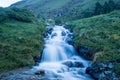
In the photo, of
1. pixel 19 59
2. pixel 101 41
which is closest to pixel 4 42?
pixel 19 59

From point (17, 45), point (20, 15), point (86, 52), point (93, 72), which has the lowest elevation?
point (93, 72)

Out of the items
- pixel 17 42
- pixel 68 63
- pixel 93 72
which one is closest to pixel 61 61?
pixel 68 63

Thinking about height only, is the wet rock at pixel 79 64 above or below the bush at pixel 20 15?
below

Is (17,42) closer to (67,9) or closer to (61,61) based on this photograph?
(61,61)

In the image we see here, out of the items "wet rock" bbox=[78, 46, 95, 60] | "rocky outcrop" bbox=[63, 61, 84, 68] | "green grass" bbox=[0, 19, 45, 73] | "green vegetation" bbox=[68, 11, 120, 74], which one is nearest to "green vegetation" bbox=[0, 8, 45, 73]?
"green grass" bbox=[0, 19, 45, 73]

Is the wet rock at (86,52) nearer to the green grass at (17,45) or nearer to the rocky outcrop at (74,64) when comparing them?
the rocky outcrop at (74,64)

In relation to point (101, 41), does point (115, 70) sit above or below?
below

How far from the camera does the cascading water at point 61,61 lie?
33594 millimetres

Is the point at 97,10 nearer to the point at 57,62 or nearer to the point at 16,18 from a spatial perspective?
the point at 16,18

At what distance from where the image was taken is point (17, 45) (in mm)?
41812

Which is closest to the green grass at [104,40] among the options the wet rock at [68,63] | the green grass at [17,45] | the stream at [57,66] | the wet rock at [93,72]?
the wet rock at [93,72]

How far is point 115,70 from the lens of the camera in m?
30.5

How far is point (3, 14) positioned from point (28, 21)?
6678 millimetres

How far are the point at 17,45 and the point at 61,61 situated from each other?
7.73 m
